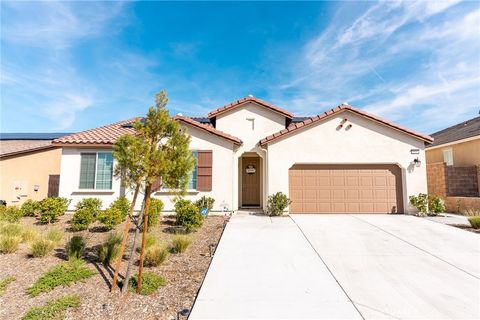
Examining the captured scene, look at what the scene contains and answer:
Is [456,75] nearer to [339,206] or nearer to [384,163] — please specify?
[384,163]

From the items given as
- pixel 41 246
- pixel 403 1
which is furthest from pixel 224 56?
pixel 41 246

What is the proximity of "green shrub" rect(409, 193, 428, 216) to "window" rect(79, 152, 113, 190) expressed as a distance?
14.5 m

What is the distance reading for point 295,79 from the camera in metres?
16.5

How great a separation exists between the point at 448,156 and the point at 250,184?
14085 millimetres

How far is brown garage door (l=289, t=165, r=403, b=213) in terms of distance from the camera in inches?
463

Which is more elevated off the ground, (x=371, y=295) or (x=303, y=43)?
(x=303, y=43)

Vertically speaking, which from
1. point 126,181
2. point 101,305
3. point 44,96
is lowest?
point 101,305

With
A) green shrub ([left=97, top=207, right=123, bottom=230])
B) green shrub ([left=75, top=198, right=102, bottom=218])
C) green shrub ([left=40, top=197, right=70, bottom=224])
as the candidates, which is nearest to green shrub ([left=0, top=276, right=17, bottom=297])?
green shrub ([left=97, top=207, right=123, bottom=230])

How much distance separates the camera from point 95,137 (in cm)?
1209

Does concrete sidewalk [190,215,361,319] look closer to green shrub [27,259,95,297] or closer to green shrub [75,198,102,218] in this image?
green shrub [27,259,95,297]

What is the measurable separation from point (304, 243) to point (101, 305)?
514cm

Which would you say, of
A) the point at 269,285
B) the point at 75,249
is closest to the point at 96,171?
the point at 75,249

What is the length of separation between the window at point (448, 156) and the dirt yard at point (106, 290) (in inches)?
703

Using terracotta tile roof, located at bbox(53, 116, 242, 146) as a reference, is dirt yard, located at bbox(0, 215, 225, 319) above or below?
below
